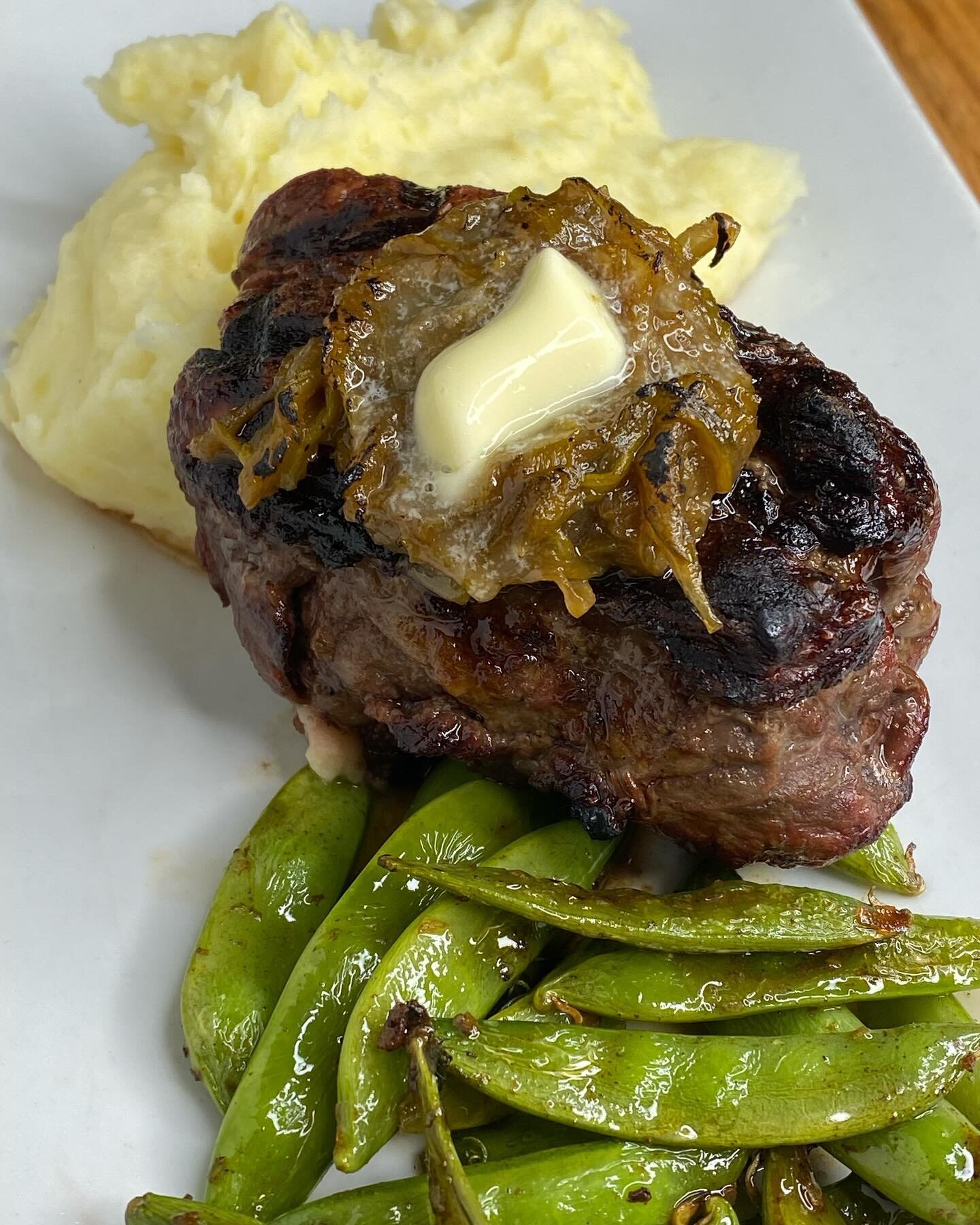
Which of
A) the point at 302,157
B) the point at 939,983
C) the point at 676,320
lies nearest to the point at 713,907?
the point at 939,983

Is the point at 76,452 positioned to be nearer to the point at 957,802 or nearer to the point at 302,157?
the point at 302,157

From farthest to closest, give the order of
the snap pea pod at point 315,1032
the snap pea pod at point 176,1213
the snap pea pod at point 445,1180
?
the snap pea pod at point 315,1032 < the snap pea pod at point 176,1213 < the snap pea pod at point 445,1180

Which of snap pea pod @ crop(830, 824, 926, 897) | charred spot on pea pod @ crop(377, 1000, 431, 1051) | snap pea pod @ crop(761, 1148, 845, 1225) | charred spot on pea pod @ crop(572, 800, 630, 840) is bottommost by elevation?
snap pea pod @ crop(761, 1148, 845, 1225)

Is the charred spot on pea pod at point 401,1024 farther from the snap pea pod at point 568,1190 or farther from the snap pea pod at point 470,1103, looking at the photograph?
the snap pea pod at point 568,1190

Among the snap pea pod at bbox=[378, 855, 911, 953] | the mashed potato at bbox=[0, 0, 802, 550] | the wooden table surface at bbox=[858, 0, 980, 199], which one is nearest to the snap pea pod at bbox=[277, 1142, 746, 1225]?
the snap pea pod at bbox=[378, 855, 911, 953]

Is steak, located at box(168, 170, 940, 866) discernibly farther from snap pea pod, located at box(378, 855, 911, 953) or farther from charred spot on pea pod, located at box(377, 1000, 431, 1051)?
charred spot on pea pod, located at box(377, 1000, 431, 1051)

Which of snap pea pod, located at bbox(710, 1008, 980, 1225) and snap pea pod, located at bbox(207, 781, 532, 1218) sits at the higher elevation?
snap pea pod, located at bbox(207, 781, 532, 1218)

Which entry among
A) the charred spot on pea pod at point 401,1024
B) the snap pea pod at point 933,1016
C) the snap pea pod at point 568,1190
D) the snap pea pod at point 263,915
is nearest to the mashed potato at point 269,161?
the snap pea pod at point 263,915
